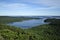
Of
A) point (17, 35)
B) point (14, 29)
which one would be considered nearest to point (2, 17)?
point (14, 29)

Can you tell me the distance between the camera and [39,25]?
14.1ft

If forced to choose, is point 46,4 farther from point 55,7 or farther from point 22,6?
point 22,6

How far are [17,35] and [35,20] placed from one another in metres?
1.13

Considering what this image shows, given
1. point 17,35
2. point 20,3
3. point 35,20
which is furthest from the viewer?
point 35,20

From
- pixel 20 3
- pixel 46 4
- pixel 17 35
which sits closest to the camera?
pixel 17 35

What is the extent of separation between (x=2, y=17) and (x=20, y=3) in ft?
2.41

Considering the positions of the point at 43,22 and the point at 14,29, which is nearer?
the point at 14,29

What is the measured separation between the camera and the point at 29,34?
148 inches

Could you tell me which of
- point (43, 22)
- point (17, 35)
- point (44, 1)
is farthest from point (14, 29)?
point (44, 1)

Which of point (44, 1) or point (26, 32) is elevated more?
point (44, 1)

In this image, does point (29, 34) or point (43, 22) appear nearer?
point (29, 34)

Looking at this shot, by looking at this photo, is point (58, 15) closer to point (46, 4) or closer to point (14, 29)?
point (46, 4)

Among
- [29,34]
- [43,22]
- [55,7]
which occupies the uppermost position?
[55,7]

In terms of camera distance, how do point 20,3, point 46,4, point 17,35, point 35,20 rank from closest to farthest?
point 17,35
point 20,3
point 46,4
point 35,20
